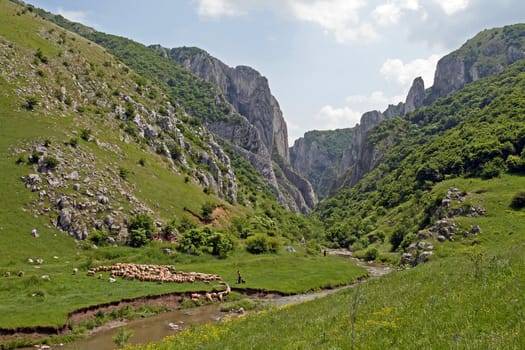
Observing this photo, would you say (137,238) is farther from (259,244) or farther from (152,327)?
(152,327)

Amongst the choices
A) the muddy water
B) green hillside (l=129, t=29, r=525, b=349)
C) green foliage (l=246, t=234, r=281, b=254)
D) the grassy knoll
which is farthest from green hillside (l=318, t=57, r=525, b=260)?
the grassy knoll

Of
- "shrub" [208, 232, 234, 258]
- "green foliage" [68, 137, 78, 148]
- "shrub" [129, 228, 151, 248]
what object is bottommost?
"shrub" [208, 232, 234, 258]

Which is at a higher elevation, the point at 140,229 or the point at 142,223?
the point at 142,223

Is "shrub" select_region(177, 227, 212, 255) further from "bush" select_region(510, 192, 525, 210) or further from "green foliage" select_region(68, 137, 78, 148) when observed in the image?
"bush" select_region(510, 192, 525, 210)

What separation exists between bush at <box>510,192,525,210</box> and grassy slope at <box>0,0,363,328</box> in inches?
1290

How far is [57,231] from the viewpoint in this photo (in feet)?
173

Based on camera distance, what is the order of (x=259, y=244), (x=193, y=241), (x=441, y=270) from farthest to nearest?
(x=259, y=244), (x=193, y=241), (x=441, y=270)

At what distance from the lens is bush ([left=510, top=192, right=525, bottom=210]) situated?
229ft

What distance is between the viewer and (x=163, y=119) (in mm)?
116875

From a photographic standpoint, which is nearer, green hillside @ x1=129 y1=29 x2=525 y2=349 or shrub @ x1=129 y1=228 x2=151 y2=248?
green hillside @ x1=129 y1=29 x2=525 y2=349

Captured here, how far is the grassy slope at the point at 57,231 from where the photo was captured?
119 ft

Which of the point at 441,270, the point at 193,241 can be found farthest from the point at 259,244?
the point at 441,270

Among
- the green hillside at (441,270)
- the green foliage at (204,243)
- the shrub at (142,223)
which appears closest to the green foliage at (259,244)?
the green foliage at (204,243)

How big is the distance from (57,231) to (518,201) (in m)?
81.4
